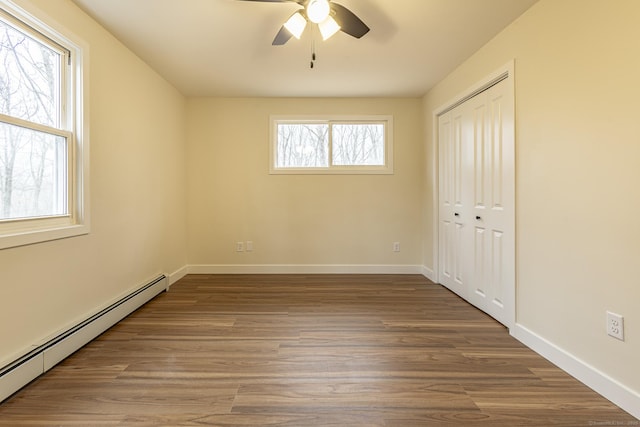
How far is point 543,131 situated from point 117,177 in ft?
11.1

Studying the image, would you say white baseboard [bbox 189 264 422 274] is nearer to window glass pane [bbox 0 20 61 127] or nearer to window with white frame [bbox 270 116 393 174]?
window with white frame [bbox 270 116 393 174]

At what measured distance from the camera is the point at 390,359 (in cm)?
205

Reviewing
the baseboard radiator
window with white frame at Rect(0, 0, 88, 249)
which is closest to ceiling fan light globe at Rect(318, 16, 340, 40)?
window with white frame at Rect(0, 0, 88, 249)

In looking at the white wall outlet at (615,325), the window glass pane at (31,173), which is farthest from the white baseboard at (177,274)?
the white wall outlet at (615,325)

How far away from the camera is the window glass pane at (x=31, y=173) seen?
5.78ft

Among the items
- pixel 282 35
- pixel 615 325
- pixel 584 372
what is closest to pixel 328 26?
pixel 282 35

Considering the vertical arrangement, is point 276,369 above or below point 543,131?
below

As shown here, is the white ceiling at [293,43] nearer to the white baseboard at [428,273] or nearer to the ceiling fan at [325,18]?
the ceiling fan at [325,18]

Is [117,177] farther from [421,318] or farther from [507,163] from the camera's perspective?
[507,163]

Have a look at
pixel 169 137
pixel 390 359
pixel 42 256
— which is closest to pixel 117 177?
pixel 42 256

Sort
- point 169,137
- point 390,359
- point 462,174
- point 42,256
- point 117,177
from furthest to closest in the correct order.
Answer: point 169,137
point 462,174
point 117,177
point 390,359
point 42,256

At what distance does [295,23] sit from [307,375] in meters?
2.30

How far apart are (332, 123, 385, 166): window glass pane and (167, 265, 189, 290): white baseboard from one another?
8.36ft

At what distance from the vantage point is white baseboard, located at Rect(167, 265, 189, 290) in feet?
12.4
